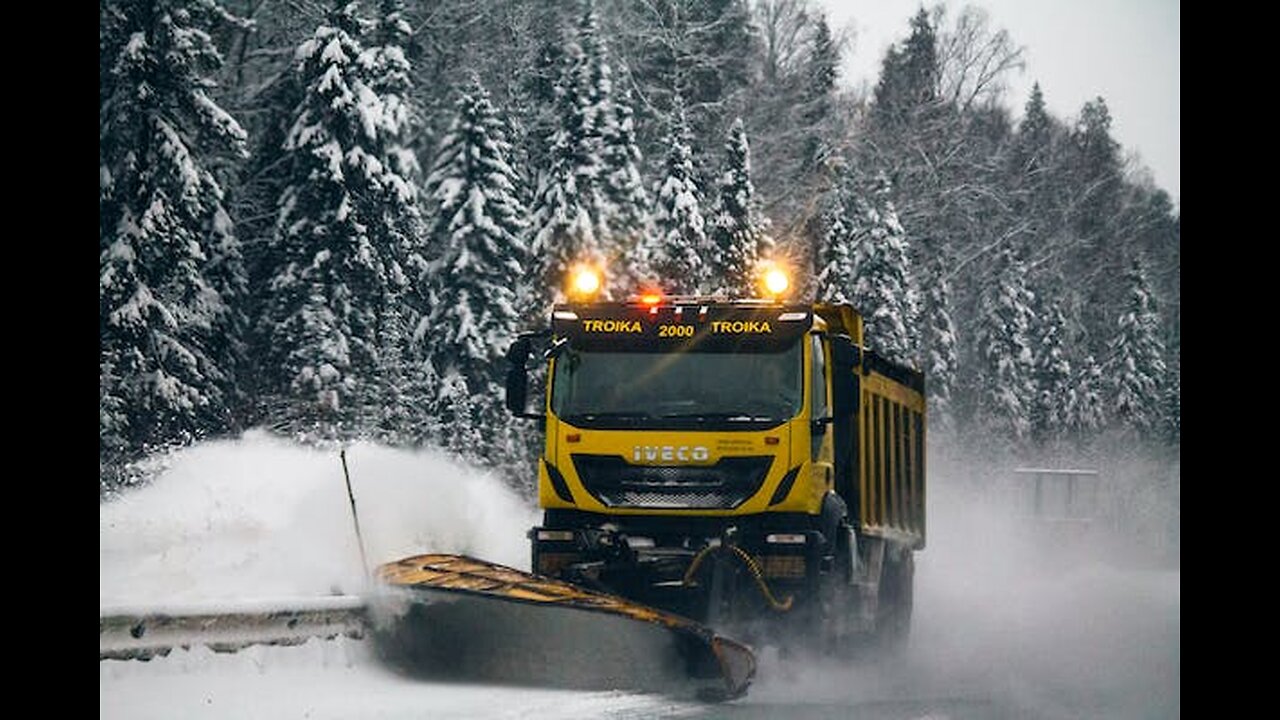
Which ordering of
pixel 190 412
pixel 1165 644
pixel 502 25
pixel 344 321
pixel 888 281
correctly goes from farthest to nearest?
pixel 888 281
pixel 502 25
pixel 344 321
pixel 190 412
pixel 1165 644

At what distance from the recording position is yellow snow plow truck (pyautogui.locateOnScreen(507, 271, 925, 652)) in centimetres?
1683

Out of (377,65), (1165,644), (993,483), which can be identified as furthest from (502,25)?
(1165,644)

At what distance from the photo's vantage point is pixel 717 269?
62438mm

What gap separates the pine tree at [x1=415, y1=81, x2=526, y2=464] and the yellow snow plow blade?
3990 cm

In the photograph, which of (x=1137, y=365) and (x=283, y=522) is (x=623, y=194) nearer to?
(x=283, y=522)

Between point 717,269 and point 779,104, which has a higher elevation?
point 779,104

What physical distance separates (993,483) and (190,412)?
41373mm

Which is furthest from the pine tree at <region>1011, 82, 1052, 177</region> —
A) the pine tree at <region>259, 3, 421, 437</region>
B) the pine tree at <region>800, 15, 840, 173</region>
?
the pine tree at <region>259, 3, 421, 437</region>

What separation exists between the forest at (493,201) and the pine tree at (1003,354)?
147 millimetres

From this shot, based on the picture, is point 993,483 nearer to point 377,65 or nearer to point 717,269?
point 717,269

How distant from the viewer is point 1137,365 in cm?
10419

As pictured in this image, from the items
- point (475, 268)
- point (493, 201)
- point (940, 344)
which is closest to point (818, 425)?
point (475, 268)
